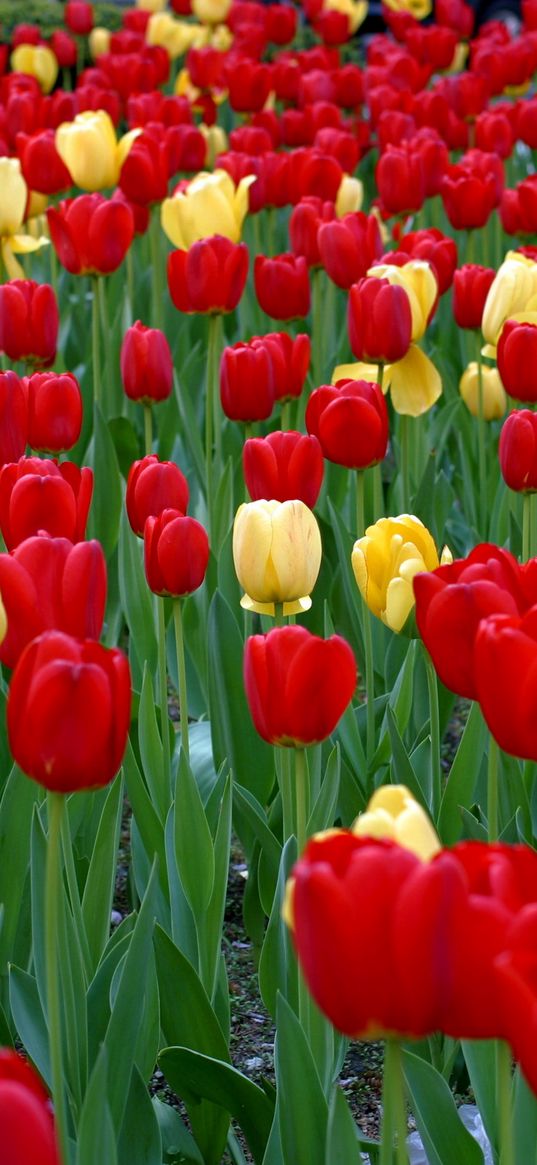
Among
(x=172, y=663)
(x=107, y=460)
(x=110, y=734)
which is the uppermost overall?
(x=110, y=734)

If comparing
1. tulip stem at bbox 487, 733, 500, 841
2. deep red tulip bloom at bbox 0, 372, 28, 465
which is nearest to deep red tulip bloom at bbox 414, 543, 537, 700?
tulip stem at bbox 487, 733, 500, 841

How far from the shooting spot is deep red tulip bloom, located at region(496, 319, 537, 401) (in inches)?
84.3

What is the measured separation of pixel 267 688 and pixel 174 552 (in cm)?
42

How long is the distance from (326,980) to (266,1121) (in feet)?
2.54

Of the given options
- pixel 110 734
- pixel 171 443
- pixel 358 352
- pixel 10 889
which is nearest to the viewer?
pixel 110 734

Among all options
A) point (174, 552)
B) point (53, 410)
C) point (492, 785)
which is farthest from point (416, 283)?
point (492, 785)

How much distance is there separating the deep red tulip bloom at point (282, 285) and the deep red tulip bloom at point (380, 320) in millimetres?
496

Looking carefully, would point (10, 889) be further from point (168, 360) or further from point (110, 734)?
point (168, 360)

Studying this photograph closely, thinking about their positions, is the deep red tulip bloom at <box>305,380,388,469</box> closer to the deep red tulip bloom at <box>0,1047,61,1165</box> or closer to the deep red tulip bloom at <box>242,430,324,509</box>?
the deep red tulip bloom at <box>242,430,324,509</box>

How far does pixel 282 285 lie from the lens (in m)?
2.78

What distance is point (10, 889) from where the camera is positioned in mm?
1752

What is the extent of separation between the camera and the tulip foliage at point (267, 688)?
85 cm

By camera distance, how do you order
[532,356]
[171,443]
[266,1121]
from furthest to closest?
[171,443], [532,356], [266,1121]

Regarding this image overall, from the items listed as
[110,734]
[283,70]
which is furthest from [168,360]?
[283,70]
